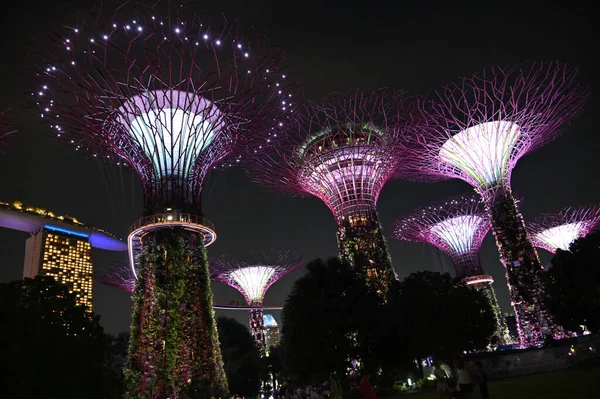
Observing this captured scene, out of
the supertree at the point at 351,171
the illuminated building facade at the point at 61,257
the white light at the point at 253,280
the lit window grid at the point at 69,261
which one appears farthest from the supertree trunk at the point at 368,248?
the lit window grid at the point at 69,261

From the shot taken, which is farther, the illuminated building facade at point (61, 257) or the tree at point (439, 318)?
the illuminated building facade at point (61, 257)

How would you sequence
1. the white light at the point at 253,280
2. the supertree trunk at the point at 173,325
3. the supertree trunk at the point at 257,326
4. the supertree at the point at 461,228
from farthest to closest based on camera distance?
1. the white light at the point at 253,280
2. the supertree trunk at the point at 257,326
3. the supertree at the point at 461,228
4. the supertree trunk at the point at 173,325

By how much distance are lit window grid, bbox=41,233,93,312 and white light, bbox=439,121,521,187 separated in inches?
2455

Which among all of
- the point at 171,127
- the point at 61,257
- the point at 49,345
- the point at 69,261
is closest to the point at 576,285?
the point at 171,127

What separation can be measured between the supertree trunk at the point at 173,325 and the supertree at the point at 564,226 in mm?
50122

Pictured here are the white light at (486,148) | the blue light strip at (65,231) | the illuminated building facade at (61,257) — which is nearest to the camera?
the white light at (486,148)

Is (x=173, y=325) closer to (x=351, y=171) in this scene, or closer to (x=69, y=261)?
(x=351, y=171)

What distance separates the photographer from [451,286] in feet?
90.1

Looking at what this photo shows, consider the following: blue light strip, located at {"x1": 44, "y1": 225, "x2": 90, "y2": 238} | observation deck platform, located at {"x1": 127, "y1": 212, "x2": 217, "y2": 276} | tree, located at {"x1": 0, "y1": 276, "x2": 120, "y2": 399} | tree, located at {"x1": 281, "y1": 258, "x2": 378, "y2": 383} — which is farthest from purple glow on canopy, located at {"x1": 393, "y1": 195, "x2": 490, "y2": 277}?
blue light strip, located at {"x1": 44, "y1": 225, "x2": 90, "y2": 238}

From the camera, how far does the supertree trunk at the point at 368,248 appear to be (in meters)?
31.4

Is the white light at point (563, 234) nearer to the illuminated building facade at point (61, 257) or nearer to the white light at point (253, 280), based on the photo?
the white light at point (253, 280)

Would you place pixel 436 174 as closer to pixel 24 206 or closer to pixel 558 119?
pixel 558 119

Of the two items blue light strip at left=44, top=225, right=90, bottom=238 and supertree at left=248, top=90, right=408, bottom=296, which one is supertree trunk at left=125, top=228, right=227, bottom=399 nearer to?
supertree at left=248, top=90, right=408, bottom=296

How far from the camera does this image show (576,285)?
2305 cm
